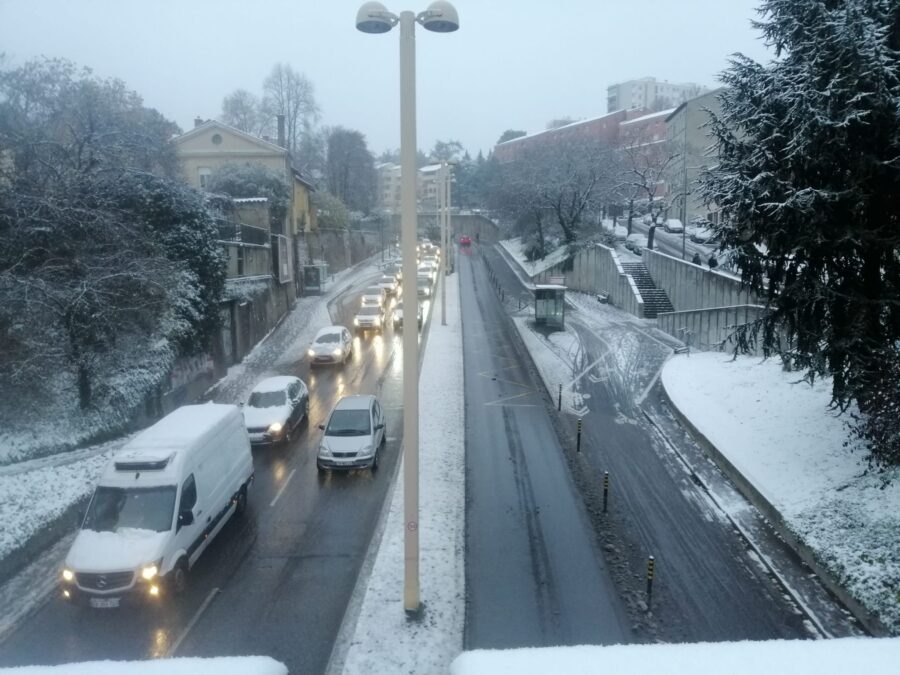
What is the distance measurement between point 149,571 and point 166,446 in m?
2.36

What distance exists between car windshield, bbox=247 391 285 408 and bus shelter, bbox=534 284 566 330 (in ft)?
59.7

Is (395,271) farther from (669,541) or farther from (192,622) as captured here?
(192,622)

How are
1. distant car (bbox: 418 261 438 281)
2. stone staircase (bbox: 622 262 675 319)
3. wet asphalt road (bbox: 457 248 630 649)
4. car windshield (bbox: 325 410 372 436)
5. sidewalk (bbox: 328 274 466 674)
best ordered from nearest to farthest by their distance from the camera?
sidewalk (bbox: 328 274 466 674) → wet asphalt road (bbox: 457 248 630 649) → car windshield (bbox: 325 410 372 436) → stone staircase (bbox: 622 262 675 319) → distant car (bbox: 418 261 438 281)

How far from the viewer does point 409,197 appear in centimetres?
905

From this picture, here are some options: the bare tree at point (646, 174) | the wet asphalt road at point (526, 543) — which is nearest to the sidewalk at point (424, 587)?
the wet asphalt road at point (526, 543)

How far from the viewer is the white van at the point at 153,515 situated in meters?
10.2

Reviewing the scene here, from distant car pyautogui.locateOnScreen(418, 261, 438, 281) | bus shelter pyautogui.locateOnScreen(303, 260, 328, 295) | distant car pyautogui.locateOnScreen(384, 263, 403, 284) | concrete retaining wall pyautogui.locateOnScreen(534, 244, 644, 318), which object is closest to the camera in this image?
concrete retaining wall pyautogui.locateOnScreen(534, 244, 644, 318)

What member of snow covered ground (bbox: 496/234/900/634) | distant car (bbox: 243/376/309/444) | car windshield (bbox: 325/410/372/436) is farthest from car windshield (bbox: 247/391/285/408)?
snow covered ground (bbox: 496/234/900/634)

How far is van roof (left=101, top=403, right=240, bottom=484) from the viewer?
11383mm

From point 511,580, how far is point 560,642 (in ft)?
6.07

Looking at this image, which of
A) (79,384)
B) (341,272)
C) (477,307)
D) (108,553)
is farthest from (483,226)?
(108,553)

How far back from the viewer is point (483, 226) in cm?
10175

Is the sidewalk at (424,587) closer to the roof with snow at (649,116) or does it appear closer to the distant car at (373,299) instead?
the distant car at (373,299)

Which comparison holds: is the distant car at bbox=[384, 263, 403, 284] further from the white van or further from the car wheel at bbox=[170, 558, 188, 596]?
the car wheel at bbox=[170, 558, 188, 596]
